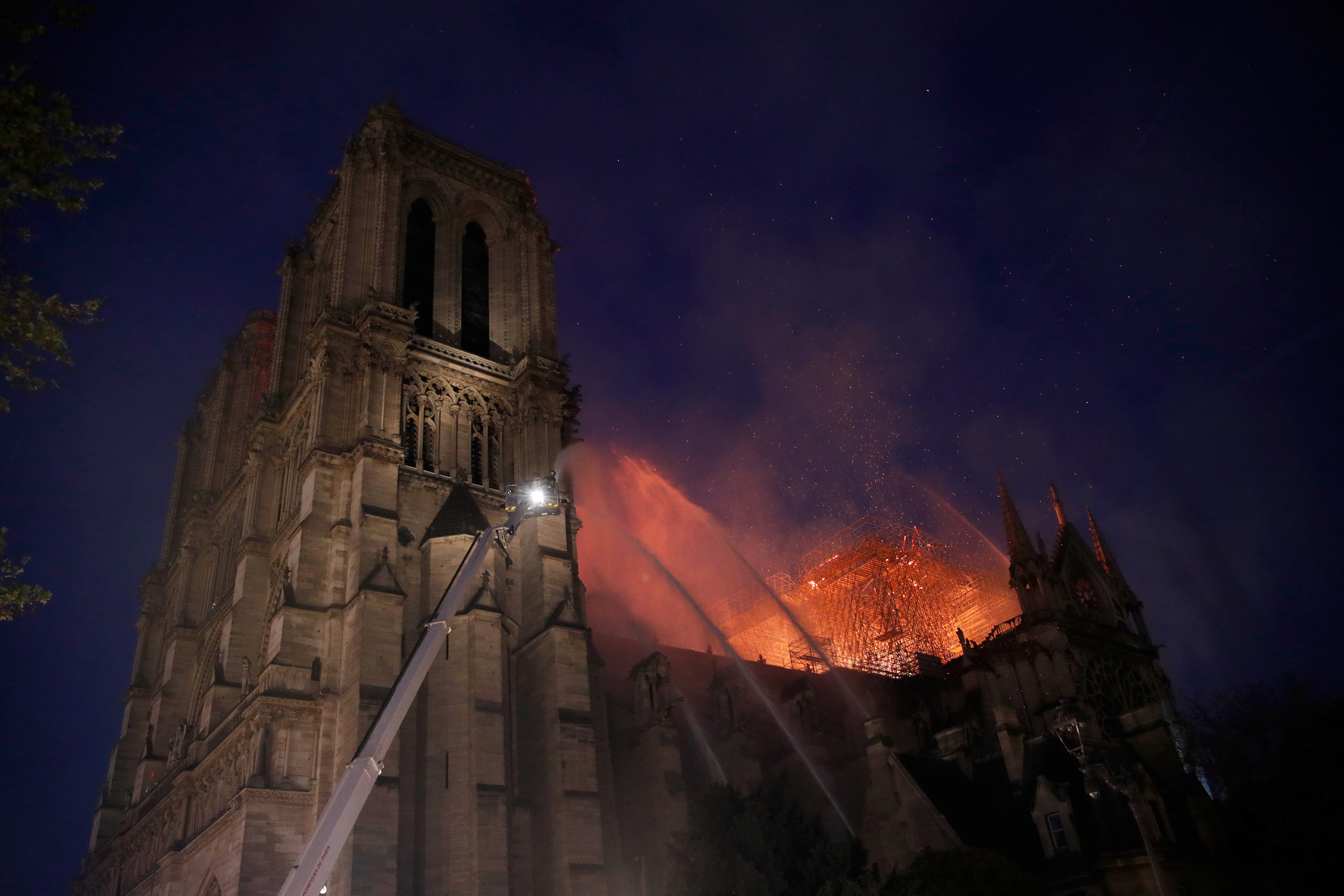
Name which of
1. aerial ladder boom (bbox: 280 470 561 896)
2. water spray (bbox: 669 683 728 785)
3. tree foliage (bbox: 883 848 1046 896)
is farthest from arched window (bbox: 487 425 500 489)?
tree foliage (bbox: 883 848 1046 896)

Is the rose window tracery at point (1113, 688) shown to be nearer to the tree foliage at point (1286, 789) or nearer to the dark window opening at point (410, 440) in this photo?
the tree foliage at point (1286, 789)

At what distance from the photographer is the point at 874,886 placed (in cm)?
2386

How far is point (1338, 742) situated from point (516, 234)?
36.9m

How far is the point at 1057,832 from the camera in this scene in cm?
2722

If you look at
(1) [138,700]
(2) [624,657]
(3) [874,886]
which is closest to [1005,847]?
(3) [874,886]

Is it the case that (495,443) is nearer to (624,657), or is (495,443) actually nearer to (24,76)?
(624,657)

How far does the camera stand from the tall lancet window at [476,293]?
42.6 metres

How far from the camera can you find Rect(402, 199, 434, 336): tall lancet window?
41344mm

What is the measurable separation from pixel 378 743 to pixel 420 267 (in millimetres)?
28798

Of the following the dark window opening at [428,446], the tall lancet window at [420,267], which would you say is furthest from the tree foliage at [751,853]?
the tall lancet window at [420,267]

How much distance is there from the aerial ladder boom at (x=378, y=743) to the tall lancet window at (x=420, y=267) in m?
17.7

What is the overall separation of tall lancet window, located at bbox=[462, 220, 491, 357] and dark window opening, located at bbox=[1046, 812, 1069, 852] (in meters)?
27.0

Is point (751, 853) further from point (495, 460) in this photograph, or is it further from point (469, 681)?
point (495, 460)

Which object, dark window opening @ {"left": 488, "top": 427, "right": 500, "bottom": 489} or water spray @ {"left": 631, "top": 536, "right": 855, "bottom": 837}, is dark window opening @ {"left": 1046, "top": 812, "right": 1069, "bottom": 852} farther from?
dark window opening @ {"left": 488, "top": 427, "right": 500, "bottom": 489}
